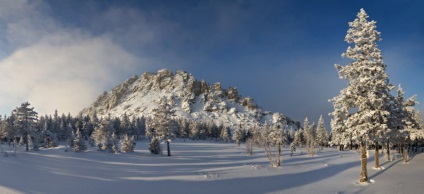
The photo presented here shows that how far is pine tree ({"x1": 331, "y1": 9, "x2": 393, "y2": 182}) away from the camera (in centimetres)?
2356

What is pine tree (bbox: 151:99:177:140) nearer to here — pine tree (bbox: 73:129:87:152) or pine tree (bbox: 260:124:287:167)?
pine tree (bbox: 73:129:87:152)

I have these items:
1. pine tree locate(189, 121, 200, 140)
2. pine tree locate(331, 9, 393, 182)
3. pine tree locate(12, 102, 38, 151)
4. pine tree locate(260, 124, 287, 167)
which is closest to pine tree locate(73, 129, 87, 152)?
pine tree locate(12, 102, 38, 151)

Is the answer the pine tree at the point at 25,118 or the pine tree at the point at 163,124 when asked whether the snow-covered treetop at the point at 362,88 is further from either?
the pine tree at the point at 25,118

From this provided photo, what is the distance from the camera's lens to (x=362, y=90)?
24078mm

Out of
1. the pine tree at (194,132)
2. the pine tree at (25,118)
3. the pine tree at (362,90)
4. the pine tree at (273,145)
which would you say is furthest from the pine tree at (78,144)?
the pine tree at (194,132)

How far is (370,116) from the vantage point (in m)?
22.8

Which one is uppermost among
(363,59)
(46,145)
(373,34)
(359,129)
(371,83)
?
(373,34)

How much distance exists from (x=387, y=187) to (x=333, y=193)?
12.7 feet

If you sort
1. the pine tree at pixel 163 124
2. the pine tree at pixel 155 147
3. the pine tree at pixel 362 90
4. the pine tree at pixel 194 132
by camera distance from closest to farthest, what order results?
the pine tree at pixel 362 90
the pine tree at pixel 155 147
the pine tree at pixel 163 124
the pine tree at pixel 194 132

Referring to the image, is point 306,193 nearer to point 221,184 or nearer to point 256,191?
point 256,191

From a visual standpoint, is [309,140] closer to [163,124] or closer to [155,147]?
[163,124]

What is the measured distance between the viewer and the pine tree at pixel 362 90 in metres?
23.6

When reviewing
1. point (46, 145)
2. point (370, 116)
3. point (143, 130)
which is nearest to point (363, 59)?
point (370, 116)

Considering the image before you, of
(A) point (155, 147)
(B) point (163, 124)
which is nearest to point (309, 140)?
(B) point (163, 124)
